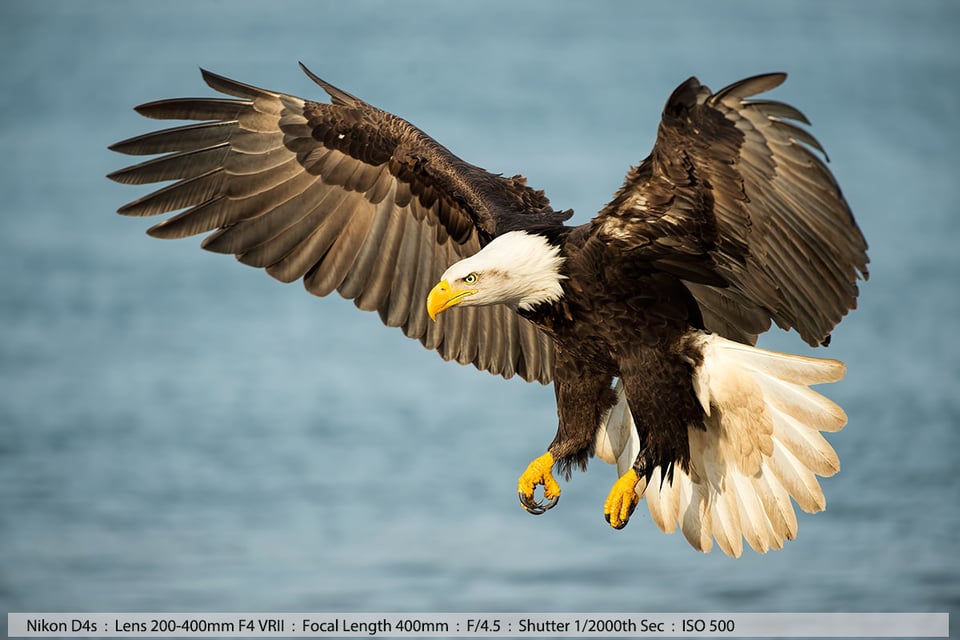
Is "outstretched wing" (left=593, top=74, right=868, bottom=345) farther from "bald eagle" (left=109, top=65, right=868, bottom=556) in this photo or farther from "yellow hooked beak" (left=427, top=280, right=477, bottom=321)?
"yellow hooked beak" (left=427, top=280, right=477, bottom=321)

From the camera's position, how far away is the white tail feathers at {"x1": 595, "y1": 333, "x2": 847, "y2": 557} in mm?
4922

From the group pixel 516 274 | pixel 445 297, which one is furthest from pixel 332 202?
pixel 516 274

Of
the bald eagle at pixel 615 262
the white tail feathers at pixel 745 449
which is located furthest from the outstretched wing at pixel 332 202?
the white tail feathers at pixel 745 449

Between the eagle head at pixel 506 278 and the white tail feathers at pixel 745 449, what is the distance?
0.57 metres

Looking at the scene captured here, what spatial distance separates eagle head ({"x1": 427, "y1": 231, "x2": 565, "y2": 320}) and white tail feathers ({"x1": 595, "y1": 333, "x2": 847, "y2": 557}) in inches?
22.3

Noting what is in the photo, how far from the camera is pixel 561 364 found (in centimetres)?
529

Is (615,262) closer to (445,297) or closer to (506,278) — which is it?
(506,278)

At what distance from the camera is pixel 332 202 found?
5930mm

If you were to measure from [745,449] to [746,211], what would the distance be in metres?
0.98

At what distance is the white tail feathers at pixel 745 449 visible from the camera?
4.92 meters

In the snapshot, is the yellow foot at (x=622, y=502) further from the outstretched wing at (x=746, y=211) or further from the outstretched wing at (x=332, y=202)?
the outstretched wing at (x=332, y=202)

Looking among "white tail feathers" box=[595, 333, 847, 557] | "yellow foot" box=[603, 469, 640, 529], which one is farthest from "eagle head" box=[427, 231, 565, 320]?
"yellow foot" box=[603, 469, 640, 529]

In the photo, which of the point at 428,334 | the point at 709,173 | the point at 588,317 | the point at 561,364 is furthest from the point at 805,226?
the point at 428,334

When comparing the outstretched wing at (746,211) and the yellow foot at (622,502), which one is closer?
the outstretched wing at (746,211)
